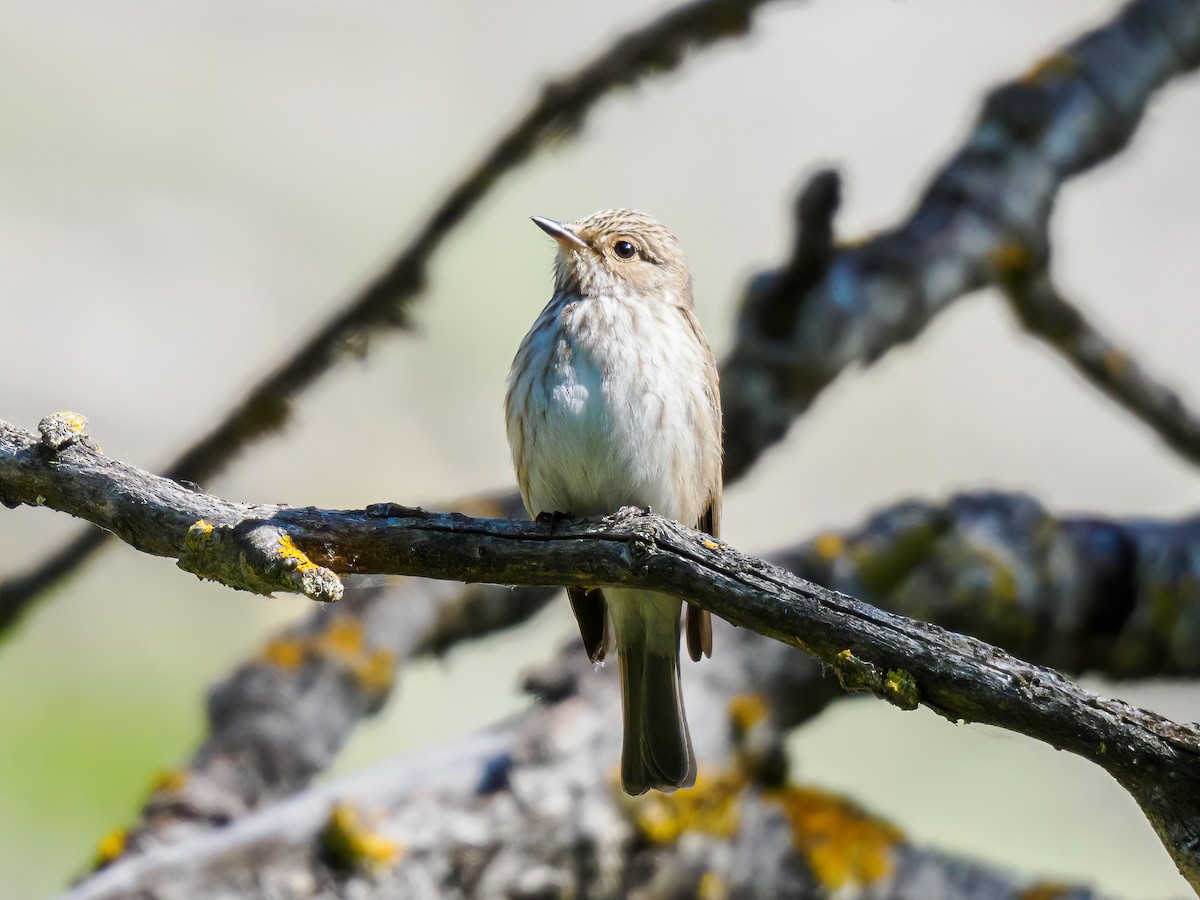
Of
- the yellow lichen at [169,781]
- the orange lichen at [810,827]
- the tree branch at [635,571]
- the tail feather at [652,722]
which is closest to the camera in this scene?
the tree branch at [635,571]

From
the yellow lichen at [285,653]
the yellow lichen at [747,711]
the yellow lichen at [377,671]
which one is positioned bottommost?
the yellow lichen at [747,711]

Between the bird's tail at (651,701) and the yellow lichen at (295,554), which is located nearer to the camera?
the yellow lichen at (295,554)

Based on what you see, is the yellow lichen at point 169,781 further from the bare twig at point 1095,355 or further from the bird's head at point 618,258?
the bare twig at point 1095,355

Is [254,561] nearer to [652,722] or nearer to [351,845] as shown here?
[351,845]

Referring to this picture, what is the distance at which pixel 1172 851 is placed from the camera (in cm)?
306

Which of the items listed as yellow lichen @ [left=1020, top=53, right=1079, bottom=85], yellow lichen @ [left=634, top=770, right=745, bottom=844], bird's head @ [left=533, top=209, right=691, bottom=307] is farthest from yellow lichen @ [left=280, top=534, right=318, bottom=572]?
yellow lichen @ [left=1020, top=53, right=1079, bottom=85]

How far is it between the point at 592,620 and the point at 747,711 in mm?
741

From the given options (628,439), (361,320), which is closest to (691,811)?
(628,439)

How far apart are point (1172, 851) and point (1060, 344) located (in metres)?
4.47

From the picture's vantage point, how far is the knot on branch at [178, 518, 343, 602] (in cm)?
318

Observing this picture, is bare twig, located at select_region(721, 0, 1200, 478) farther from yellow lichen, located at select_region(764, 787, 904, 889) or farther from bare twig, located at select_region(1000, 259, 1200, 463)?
yellow lichen, located at select_region(764, 787, 904, 889)

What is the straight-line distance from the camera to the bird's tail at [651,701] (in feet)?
16.3

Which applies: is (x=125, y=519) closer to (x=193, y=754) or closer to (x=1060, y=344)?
(x=193, y=754)

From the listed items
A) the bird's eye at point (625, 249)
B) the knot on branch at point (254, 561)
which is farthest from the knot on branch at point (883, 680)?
the bird's eye at point (625, 249)
